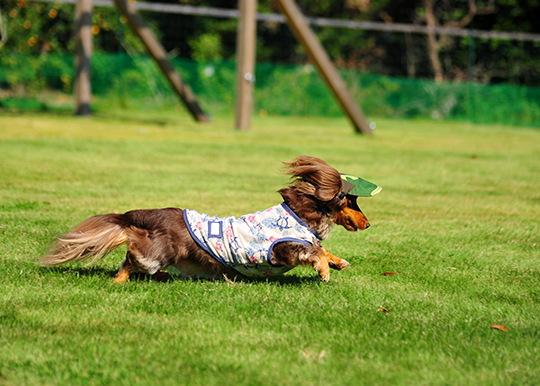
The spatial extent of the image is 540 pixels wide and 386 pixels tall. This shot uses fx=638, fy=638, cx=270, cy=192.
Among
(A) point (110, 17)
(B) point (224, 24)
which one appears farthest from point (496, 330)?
(B) point (224, 24)

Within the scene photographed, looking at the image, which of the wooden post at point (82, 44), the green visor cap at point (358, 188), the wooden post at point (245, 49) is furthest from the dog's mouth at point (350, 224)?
the wooden post at point (82, 44)

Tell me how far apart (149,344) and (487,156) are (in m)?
10.6

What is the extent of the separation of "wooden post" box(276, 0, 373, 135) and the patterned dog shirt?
1148 cm

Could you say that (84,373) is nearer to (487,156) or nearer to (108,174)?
(108,174)

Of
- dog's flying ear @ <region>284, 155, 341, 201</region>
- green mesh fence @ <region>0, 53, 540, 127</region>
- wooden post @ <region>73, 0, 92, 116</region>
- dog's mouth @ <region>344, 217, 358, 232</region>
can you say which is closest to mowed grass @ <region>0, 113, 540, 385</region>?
dog's mouth @ <region>344, 217, 358, 232</region>

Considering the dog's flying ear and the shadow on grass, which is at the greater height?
the dog's flying ear

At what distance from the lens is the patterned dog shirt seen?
13.6 feet

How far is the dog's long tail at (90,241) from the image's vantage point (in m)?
4.23

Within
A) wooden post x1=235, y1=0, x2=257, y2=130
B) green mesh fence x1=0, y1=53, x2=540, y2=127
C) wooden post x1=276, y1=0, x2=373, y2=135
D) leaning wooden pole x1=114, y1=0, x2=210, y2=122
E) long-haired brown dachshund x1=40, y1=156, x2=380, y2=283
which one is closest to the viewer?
long-haired brown dachshund x1=40, y1=156, x2=380, y2=283

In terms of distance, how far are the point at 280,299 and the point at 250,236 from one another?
469 millimetres

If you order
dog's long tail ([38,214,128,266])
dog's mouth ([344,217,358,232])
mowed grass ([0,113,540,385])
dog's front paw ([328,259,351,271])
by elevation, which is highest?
dog's mouth ([344,217,358,232])

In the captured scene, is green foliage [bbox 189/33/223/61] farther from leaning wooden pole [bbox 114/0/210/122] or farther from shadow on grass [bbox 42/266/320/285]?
shadow on grass [bbox 42/266/320/285]

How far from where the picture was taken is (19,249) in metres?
4.89

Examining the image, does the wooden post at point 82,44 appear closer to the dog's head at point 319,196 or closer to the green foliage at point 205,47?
the green foliage at point 205,47
